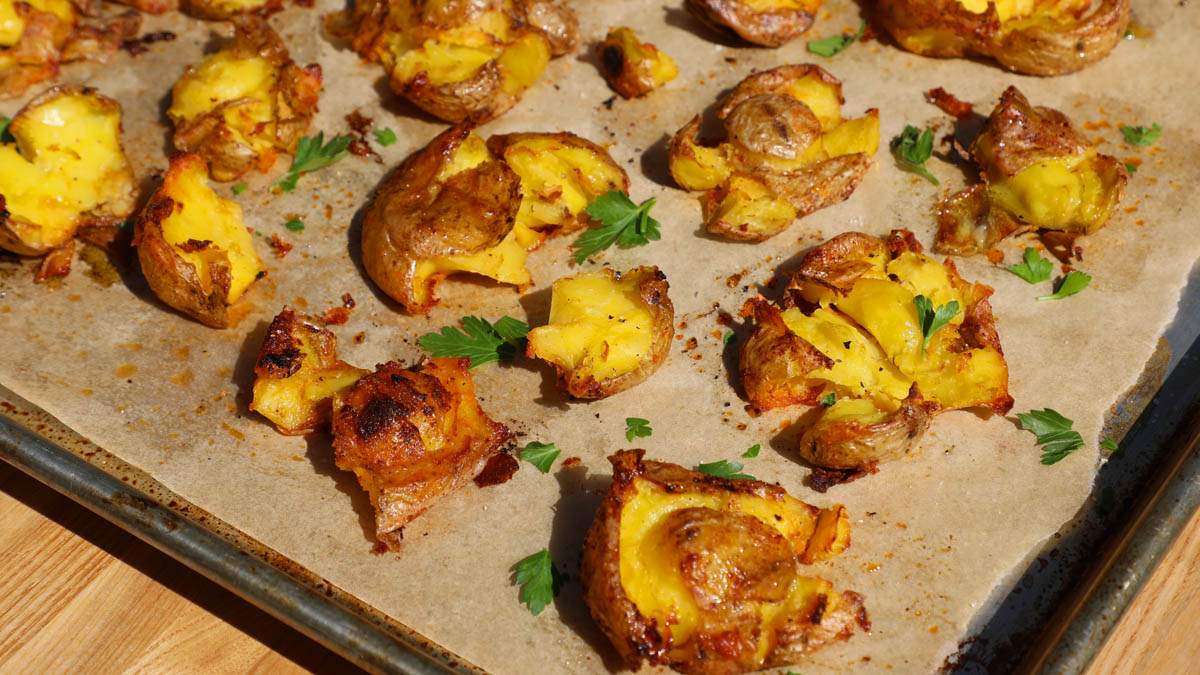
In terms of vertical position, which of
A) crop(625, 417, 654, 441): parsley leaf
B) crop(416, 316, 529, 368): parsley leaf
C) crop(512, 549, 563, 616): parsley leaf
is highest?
crop(416, 316, 529, 368): parsley leaf

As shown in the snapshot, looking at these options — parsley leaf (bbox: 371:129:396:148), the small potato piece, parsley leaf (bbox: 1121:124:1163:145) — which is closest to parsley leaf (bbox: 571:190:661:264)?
the small potato piece

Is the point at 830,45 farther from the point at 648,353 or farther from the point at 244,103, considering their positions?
the point at 244,103

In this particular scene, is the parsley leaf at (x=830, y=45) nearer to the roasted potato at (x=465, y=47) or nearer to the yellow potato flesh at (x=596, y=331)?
the roasted potato at (x=465, y=47)

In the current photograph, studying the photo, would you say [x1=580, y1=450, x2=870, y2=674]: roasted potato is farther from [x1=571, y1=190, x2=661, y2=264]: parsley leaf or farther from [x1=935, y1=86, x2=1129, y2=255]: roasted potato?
[x1=935, y1=86, x2=1129, y2=255]: roasted potato

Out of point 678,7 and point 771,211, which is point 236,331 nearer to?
point 771,211

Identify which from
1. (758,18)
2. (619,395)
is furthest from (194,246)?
(758,18)
